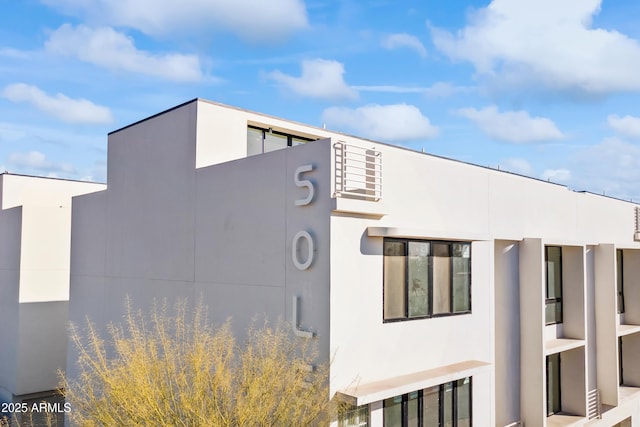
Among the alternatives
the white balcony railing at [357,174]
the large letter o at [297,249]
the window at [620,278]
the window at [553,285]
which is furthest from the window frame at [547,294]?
the large letter o at [297,249]

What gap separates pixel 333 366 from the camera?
828cm

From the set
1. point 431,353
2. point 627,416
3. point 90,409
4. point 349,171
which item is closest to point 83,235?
point 90,409

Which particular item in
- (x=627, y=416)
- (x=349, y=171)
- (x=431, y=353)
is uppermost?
(x=349, y=171)

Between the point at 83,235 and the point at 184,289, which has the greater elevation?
the point at 83,235

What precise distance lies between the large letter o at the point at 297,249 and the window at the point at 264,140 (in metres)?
4.72

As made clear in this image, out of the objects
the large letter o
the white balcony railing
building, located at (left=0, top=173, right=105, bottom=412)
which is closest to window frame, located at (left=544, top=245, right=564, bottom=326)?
the white balcony railing

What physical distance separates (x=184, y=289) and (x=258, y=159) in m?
3.81

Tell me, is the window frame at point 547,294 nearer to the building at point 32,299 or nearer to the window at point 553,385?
the window at point 553,385

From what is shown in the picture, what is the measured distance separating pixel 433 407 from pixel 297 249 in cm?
432

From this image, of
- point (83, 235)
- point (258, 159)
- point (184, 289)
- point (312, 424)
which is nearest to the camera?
point (312, 424)

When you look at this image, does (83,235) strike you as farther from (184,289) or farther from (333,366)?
(333,366)

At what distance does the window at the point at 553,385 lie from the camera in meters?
14.2

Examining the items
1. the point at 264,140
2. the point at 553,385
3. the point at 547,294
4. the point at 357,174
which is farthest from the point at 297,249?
the point at 553,385

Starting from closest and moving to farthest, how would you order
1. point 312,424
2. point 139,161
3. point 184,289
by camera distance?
1. point 312,424
2. point 184,289
3. point 139,161
